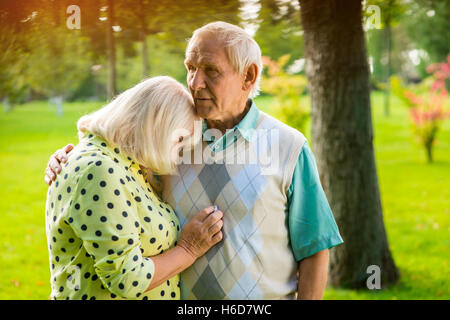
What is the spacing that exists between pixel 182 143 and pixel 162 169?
0.16 meters

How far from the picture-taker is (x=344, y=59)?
3.77 m

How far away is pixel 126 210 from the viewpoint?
1.75 m

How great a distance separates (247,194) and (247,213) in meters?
0.09

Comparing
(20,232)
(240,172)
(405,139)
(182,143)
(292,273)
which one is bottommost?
(405,139)

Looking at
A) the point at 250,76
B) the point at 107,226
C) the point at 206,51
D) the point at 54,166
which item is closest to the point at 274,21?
the point at 250,76

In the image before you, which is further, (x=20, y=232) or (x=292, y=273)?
(x=20, y=232)

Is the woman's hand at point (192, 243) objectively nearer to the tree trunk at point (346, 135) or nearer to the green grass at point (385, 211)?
the green grass at point (385, 211)

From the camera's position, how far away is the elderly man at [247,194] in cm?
206

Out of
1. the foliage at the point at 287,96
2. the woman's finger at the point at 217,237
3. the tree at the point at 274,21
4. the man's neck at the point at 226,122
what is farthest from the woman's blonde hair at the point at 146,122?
the foliage at the point at 287,96

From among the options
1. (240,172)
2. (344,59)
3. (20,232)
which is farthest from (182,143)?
(20,232)

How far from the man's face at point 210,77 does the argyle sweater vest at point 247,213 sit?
21cm

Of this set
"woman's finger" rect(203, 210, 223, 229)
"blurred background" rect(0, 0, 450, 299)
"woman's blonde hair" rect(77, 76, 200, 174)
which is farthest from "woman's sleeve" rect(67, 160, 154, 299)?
"blurred background" rect(0, 0, 450, 299)

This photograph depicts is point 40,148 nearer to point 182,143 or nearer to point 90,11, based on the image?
point 90,11

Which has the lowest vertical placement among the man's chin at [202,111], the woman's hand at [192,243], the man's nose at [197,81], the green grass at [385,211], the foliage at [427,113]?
the green grass at [385,211]
